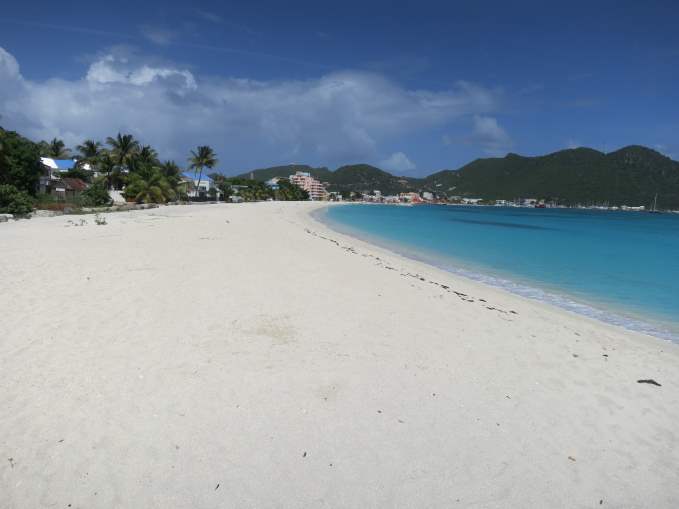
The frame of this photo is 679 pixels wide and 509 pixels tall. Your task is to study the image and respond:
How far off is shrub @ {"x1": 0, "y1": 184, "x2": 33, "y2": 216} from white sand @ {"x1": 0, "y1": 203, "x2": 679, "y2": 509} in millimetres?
22748

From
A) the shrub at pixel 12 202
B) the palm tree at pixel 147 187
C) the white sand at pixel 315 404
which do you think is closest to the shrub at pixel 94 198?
the palm tree at pixel 147 187

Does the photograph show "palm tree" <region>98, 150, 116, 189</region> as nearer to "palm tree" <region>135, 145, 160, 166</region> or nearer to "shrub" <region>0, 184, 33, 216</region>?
"palm tree" <region>135, 145, 160, 166</region>

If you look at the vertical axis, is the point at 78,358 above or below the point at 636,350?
above

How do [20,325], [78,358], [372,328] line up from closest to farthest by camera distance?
[78,358], [20,325], [372,328]

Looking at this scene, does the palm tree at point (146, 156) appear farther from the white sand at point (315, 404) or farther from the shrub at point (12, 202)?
the white sand at point (315, 404)

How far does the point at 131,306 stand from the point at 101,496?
4609 millimetres

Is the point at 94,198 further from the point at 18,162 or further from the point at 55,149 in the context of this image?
the point at 55,149

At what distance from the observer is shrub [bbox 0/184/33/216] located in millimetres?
25953

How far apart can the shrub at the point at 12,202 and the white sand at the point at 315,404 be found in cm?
2275

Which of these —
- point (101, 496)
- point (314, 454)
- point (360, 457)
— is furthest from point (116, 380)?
point (360, 457)

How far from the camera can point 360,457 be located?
354cm

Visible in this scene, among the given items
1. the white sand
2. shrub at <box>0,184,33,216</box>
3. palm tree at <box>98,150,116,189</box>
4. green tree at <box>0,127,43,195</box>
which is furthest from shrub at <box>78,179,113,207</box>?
the white sand

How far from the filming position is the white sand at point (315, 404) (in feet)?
10.5

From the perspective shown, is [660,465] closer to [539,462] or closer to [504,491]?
[539,462]
